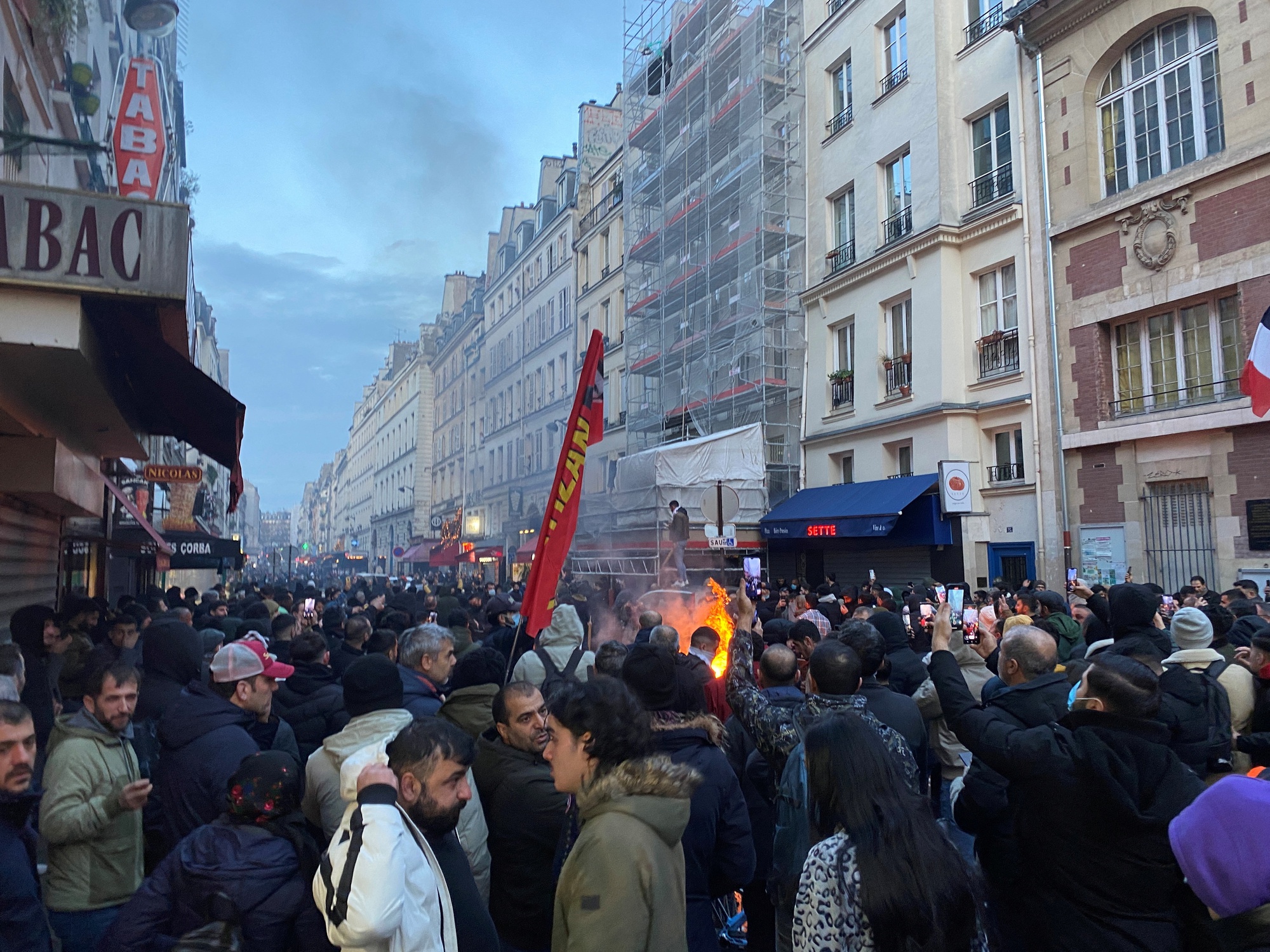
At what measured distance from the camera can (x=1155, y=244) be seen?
46.7 ft

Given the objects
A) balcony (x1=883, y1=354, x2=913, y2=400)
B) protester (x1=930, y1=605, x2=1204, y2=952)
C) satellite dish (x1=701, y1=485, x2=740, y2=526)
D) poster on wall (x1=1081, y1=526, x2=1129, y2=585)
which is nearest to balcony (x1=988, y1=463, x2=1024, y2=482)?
poster on wall (x1=1081, y1=526, x2=1129, y2=585)

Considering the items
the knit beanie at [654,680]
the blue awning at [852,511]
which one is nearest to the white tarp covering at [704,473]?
the blue awning at [852,511]

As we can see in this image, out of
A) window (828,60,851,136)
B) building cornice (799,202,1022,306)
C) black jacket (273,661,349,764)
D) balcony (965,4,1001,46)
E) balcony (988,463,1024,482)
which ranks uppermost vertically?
window (828,60,851,136)

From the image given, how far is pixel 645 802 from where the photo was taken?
94.3 inches

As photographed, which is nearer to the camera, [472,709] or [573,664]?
[472,709]

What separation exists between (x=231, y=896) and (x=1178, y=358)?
1596cm

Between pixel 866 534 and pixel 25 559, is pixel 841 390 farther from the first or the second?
pixel 25 559

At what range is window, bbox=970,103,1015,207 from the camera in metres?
17.4

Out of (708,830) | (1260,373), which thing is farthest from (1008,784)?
(1260,373)

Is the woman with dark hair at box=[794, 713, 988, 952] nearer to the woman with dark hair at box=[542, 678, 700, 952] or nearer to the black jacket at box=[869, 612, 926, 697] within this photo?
the woman with dark hair at box=[542, 678, 700, 952]

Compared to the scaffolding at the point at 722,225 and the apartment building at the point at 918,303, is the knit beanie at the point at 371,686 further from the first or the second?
the scaffolding at the point at 722,225

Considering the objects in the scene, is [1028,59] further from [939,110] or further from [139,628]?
[139,628]

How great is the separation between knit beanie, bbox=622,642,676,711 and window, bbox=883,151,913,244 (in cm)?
1808

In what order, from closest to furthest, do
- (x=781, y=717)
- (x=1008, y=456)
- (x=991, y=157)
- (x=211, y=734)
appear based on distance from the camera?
(x=211, y=734) → (x=781, y=717) → (x=1008, y=456) → (x=991, y=157)
